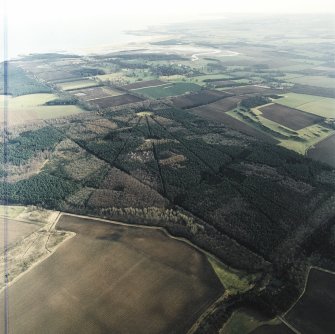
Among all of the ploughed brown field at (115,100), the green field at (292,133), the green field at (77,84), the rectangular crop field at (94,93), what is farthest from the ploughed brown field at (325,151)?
the green field at (77,84)

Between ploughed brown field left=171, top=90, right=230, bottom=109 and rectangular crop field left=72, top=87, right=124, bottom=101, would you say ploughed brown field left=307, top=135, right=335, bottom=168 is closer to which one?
ploughed brown field left=171, top=90, right=230, bottom=109

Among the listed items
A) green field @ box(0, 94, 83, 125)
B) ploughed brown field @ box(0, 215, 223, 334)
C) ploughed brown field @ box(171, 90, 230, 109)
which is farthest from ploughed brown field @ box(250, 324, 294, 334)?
green field @ box(0, 94, 83, 125)

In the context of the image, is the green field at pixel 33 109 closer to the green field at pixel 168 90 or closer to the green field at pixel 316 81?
the green field at pixel 168 90

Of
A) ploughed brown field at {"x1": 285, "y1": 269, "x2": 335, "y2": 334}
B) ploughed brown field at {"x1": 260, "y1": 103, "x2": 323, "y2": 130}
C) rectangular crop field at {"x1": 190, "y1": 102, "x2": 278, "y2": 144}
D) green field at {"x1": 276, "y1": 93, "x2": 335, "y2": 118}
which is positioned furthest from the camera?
green field at {"x1": 276, "y1": 93, "x2": 335, "y2": 118}

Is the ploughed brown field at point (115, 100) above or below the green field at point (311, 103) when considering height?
below

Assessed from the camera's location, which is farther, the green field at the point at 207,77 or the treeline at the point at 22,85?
the green field at the point at 207,77

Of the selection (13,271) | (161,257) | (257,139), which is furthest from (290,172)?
(13,271)

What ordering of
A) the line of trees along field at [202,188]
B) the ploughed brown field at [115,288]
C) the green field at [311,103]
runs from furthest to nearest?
the green field at [311,103] < the line of trees along field at [202,188] < the ploughed brown field at [115,288]
